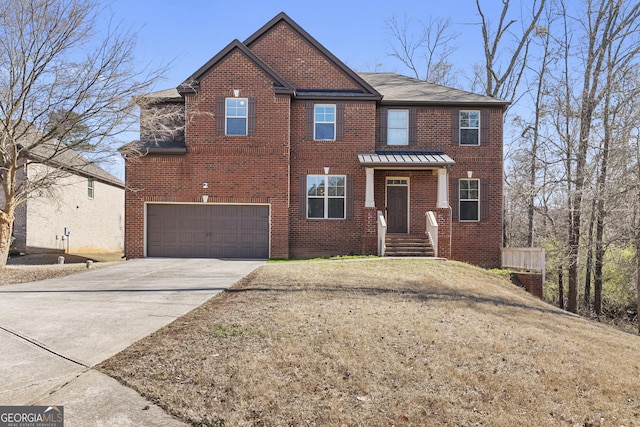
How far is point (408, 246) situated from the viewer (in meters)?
15.6

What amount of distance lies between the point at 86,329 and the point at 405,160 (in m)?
12.1

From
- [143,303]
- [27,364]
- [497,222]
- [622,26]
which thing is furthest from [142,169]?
[622,26]

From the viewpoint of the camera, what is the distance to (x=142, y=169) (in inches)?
627

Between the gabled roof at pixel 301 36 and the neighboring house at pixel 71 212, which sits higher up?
the gabled roof at pixel 301 36

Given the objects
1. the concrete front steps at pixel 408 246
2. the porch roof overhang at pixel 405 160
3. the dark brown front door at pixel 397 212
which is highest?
the porch roof overhang at pixel 405 160

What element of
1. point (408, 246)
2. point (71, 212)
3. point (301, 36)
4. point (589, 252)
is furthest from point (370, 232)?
point (71, 212)

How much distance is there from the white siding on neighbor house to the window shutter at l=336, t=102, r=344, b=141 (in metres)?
9.93

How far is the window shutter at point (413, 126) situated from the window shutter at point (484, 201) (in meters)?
3.11

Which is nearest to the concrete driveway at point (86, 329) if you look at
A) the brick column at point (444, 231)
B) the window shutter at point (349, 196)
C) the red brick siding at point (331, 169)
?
the red brick siding at point (331, 169)

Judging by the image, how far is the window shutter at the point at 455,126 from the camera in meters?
17.0

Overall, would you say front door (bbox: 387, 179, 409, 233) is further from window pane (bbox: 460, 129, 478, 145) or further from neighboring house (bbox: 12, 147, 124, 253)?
neighboring house (bbox: 12, 147, 124, 253)

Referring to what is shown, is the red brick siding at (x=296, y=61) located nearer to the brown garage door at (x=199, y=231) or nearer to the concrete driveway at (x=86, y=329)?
the brown garage door at (x=199, y=231)

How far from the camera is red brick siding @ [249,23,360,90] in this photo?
55.6 feet

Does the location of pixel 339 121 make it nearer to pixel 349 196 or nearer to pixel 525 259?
pixel 349 196
